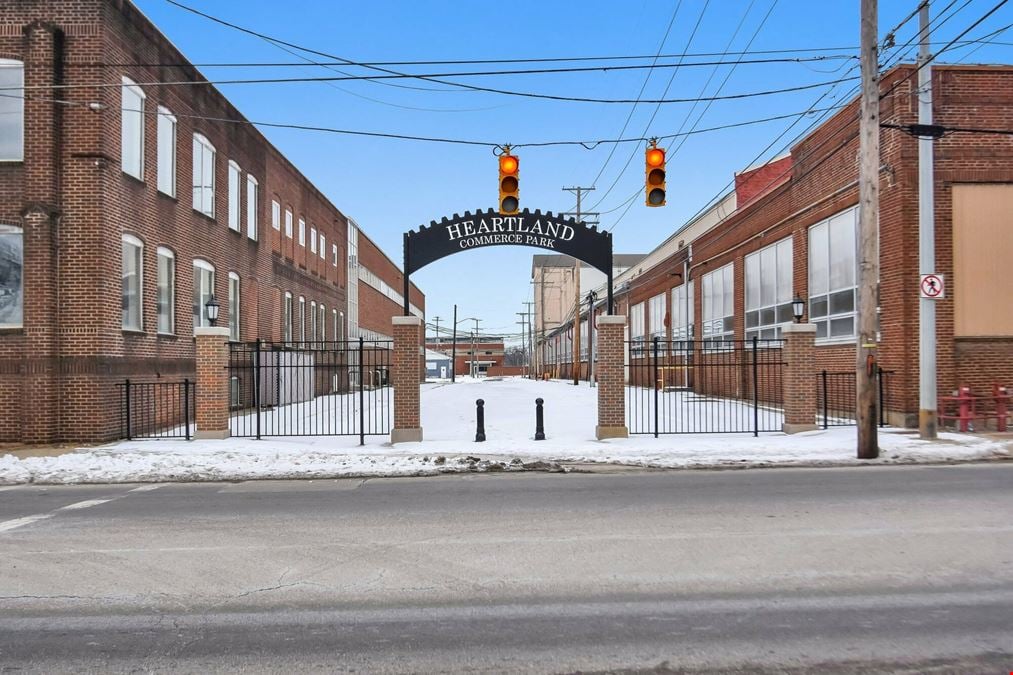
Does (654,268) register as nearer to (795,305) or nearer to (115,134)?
(795,305)

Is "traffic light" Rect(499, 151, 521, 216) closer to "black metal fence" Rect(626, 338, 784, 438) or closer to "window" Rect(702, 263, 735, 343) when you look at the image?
"black metal fence" Rect(626, 338, 784, 438)

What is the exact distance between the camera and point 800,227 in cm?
2247

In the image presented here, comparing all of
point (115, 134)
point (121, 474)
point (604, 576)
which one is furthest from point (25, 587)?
point (115, 134)

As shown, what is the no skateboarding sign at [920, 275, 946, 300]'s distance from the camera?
46.6 feet

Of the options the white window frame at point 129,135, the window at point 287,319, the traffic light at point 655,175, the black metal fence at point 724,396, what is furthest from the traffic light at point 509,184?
the window at point 287,319

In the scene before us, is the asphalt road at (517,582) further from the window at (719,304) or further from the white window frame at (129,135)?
the window at (719,304)

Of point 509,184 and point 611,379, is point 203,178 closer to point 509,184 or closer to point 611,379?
point 509,184

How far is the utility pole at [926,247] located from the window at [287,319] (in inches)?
922

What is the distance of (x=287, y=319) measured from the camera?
31.2 meters

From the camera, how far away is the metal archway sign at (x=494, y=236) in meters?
16.8

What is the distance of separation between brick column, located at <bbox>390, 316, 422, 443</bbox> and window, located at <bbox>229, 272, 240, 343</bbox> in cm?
1018

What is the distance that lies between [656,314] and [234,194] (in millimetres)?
26024

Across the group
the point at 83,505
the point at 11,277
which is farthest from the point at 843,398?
the point at 11,277

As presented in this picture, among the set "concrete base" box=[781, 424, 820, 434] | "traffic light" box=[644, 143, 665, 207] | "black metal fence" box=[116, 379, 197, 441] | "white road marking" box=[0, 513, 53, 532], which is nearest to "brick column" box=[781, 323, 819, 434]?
"concrete base" box=[781, 424, 820, 434]
